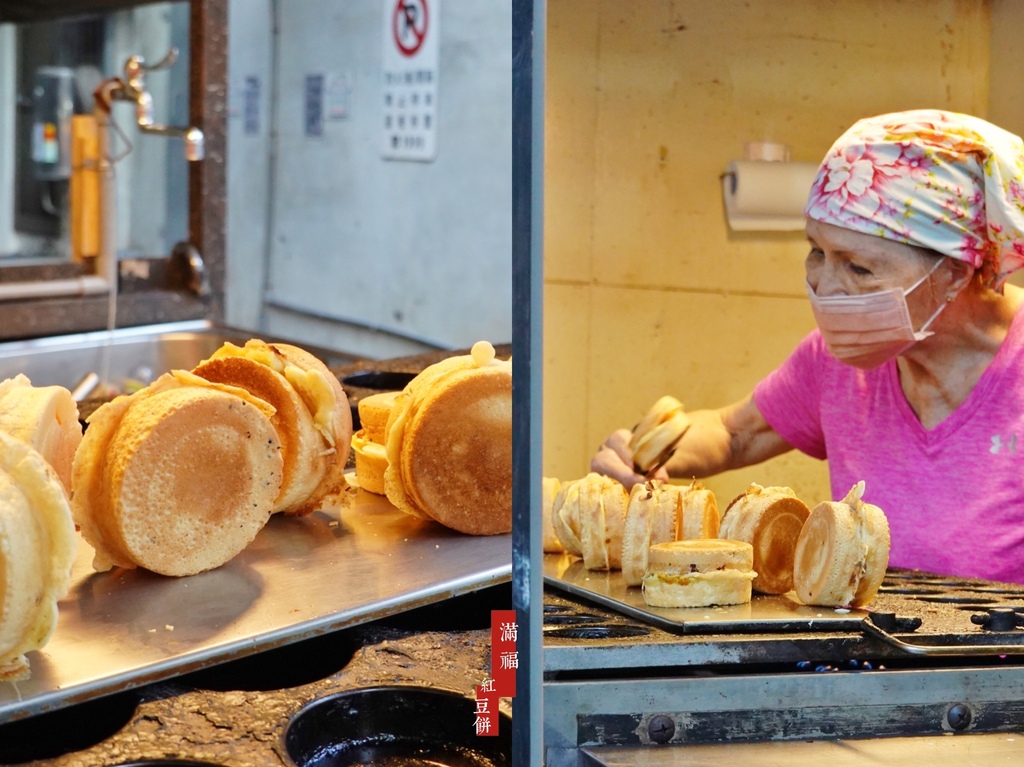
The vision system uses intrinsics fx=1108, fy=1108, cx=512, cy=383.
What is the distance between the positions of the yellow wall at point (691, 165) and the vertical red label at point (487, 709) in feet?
5.38

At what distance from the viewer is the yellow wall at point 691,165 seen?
2.50 metres

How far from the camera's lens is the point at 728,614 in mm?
1043

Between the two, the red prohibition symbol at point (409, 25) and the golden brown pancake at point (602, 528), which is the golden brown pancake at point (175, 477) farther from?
the red prohibition symbol at point (409, 25)

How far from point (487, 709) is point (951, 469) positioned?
4.10 ft

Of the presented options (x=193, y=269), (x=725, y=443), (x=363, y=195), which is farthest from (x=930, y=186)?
(x=363, y=195)

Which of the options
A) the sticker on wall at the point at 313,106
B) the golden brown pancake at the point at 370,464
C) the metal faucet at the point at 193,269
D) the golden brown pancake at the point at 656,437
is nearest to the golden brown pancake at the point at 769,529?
the golden brown pancake at the point at 370,464

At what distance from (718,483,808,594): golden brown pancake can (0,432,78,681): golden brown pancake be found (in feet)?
2.28

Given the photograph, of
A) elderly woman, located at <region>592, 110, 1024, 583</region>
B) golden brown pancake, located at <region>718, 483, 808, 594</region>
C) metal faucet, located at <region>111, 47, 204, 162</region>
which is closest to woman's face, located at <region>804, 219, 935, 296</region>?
elderly woman, located at <region>592, 110, 1024, 583</region>

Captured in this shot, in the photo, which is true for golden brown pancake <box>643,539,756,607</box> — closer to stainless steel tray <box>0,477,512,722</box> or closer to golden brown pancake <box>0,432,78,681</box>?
stainless steel tray <box>0,477,512,722</box>

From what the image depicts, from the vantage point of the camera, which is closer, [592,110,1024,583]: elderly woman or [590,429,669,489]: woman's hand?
[592,110,1024,583]: elderly woman

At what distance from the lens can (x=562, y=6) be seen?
239 centimetres

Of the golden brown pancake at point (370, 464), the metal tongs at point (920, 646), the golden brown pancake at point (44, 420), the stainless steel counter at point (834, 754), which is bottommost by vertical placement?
the stainless steel counter at point (834, 754)

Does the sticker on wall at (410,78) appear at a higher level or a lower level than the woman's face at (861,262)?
higher

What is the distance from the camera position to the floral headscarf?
1.69 metres
